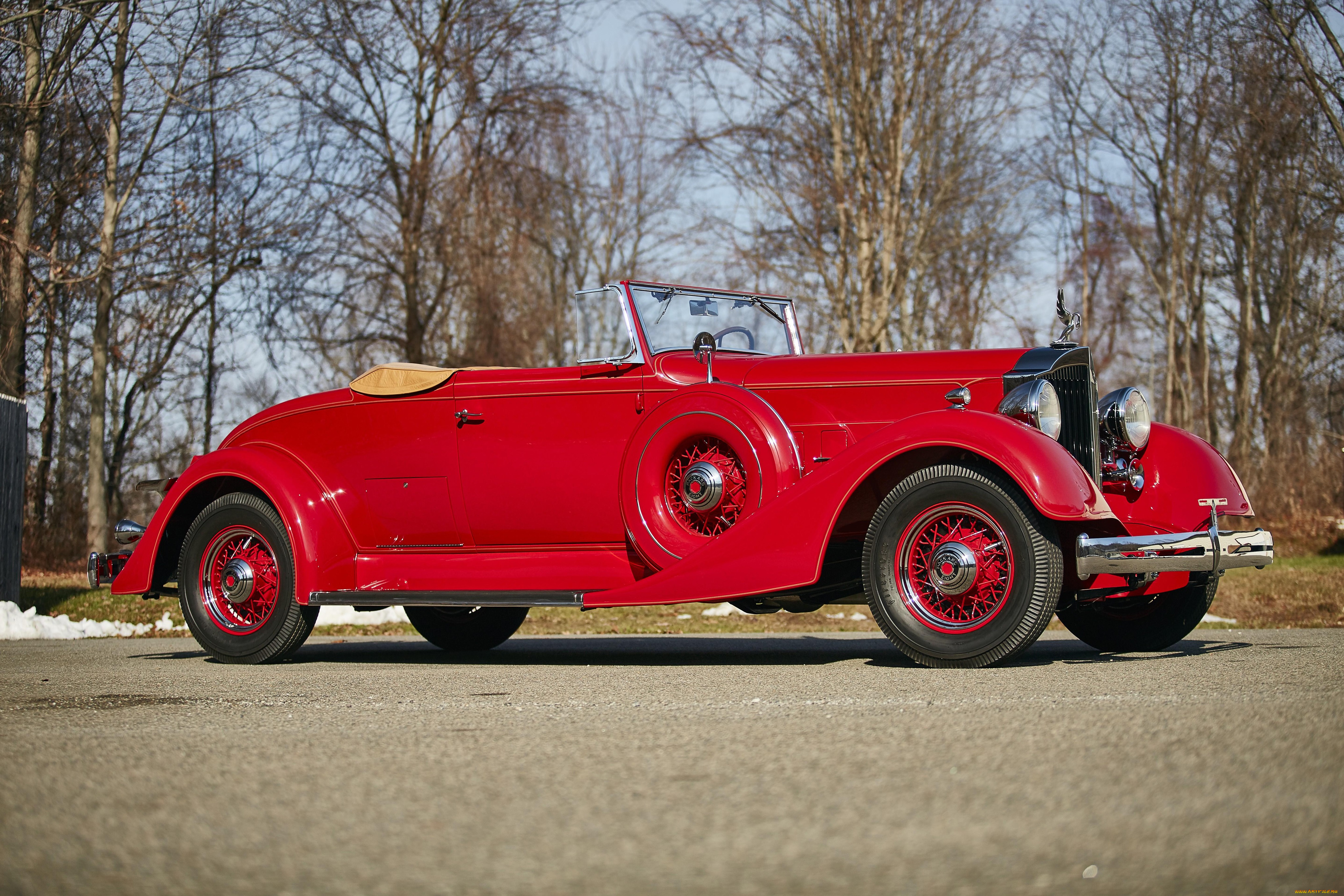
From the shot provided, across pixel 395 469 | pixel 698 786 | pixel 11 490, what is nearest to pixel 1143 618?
pixel 395 469

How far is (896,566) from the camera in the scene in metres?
5.26

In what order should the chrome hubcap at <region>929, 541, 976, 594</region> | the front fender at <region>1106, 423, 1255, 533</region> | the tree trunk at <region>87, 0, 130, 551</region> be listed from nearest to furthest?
the chrome hubcap at <region>929, 541, 976, 594</region> < the front fender at <region>1106, 423, 1255, 533</region> < the tree trunk at <region>87, 0, 130, 551</region>

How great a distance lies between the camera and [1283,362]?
25812 mm

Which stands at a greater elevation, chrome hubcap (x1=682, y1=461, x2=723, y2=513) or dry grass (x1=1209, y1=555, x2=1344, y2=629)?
chrome hubcap (x1=682, y1=461, x2=723, y2=513)

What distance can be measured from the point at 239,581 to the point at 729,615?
4956 mm

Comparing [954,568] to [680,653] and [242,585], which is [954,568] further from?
[242,585]

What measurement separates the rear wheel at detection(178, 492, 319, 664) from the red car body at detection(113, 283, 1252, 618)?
14 cm

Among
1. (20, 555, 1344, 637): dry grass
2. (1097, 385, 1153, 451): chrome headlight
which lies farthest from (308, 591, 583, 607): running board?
(20, 555, 1344, 637): dry grass

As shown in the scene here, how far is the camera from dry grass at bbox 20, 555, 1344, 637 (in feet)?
31.9

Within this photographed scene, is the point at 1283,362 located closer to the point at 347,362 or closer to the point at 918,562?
the point at 347,362

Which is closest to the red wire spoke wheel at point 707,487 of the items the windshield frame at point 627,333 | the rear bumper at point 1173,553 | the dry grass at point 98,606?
the windshield frame at point 627,333

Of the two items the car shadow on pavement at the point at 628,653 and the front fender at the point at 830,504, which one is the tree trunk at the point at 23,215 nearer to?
the car shadow on pavement at the point at 628,653

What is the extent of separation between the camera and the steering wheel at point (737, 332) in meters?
7.15

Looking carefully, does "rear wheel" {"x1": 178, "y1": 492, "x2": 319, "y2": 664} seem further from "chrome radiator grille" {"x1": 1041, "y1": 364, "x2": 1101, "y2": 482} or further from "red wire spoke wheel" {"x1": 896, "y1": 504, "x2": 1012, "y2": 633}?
"chrome radiator grille" {"x1": 1041, "y1": 364, "x2": 1101, "y2": 482}
